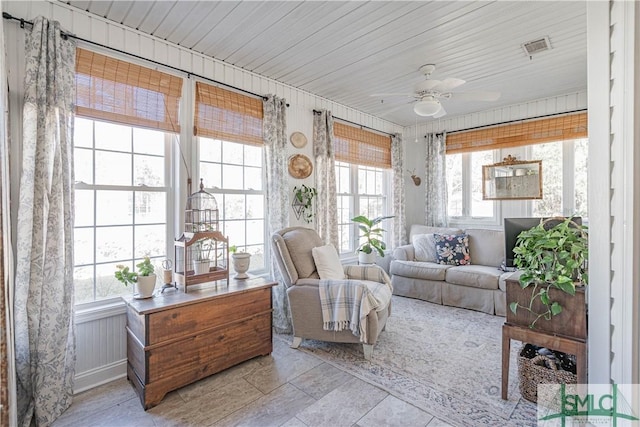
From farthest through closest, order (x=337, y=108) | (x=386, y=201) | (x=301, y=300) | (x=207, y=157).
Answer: (x=386, y=201) → (x=337, y=108) → (x=207, y=157) → (x=301, y=300)

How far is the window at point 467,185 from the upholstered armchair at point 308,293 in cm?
247

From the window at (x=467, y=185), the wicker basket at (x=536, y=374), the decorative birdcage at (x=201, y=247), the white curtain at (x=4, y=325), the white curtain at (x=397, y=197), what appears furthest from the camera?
the white curtain at (x=397, y=197)

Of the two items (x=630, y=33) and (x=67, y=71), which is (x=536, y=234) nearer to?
(x=630, y=33)

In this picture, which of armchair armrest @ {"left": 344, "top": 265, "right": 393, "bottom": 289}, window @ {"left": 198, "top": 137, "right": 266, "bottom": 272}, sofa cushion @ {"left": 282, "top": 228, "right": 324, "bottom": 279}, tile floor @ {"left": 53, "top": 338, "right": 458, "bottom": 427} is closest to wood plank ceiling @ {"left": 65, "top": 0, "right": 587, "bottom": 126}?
window @ {"left": 198, "top": 137, "right": 266, "bottom": 272}

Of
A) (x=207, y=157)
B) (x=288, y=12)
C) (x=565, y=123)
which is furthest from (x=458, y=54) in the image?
(x=207, y=157)

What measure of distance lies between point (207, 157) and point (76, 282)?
4.77 feet

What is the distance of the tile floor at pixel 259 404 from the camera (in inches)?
72.9

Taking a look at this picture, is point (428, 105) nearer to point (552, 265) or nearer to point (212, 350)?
point (552, 265)

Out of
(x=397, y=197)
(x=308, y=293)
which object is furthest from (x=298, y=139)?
(x=397, y=197)

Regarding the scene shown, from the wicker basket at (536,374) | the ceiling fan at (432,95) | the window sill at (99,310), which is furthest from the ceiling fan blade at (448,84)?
the window sill at (99,310)

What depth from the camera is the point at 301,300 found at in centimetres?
278

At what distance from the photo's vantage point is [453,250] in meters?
4.21

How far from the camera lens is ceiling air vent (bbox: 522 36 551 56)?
8.59 feet

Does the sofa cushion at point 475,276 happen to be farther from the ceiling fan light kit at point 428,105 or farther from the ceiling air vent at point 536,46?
the ceiling air vent at point 536,46
